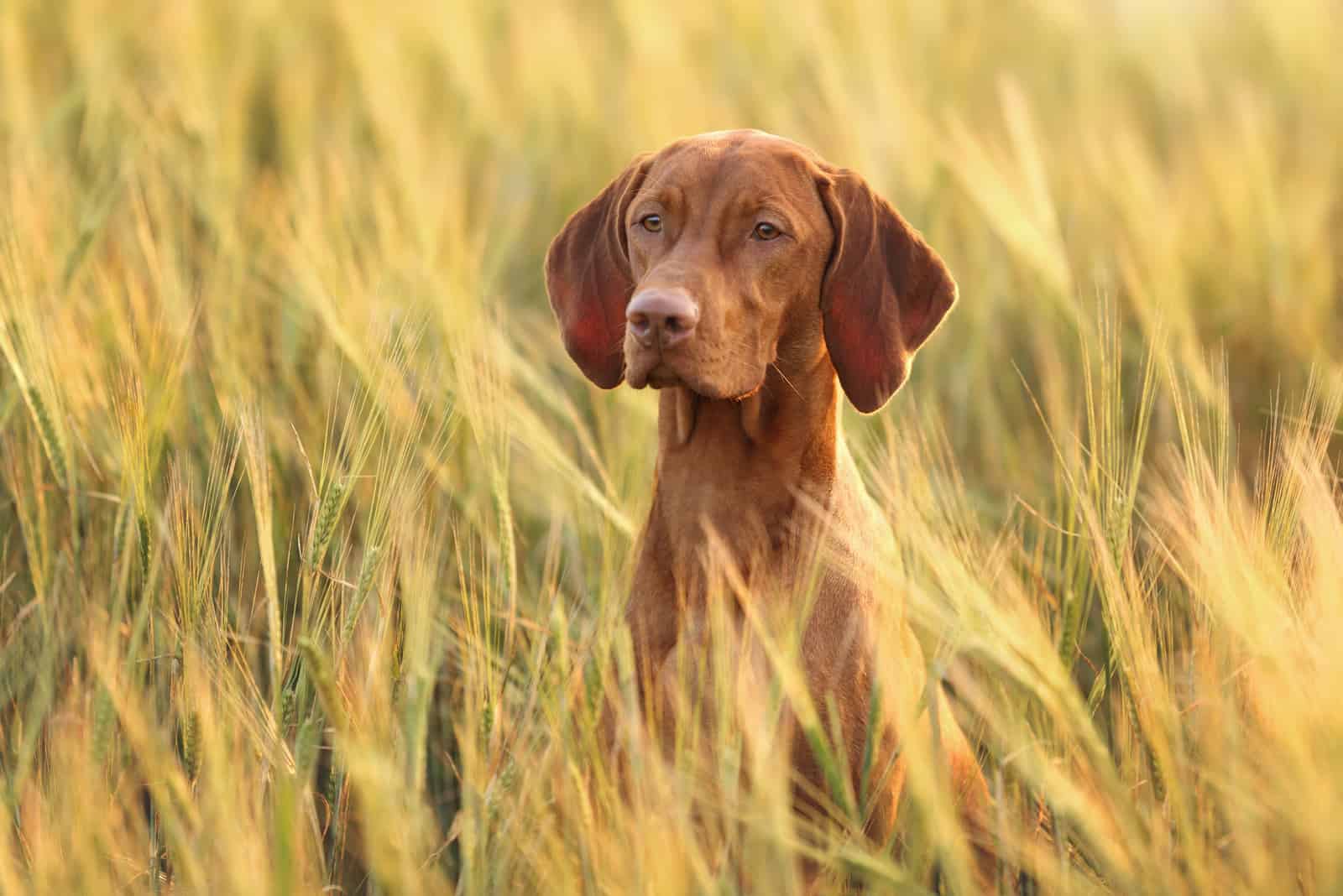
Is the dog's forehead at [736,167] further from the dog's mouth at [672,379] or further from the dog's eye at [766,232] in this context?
the dog's mouth at [672,379]

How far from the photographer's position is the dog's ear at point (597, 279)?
3177 mm

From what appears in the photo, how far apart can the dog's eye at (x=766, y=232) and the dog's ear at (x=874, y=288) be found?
147 mm

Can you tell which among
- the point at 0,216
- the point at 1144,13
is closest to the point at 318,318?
the point at 0,216

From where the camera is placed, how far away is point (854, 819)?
211 centimetres

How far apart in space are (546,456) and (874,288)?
730 mm

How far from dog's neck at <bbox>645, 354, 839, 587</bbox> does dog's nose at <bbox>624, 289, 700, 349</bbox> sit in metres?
0.26

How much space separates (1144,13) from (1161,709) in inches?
205

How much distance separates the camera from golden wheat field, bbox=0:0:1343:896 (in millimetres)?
2049

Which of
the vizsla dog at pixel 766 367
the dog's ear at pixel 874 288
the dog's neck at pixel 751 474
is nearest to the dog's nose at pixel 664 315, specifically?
the vizsla dog at pixel 766 367

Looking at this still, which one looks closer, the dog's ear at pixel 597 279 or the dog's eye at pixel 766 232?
the dog's eye at pixel 766 232

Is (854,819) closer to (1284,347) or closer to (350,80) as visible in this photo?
(1284,347)

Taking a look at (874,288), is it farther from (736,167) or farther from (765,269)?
(736,167)

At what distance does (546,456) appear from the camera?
2945 mm

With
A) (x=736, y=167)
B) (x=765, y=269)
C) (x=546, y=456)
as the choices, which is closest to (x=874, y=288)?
(x=765, y=269)
